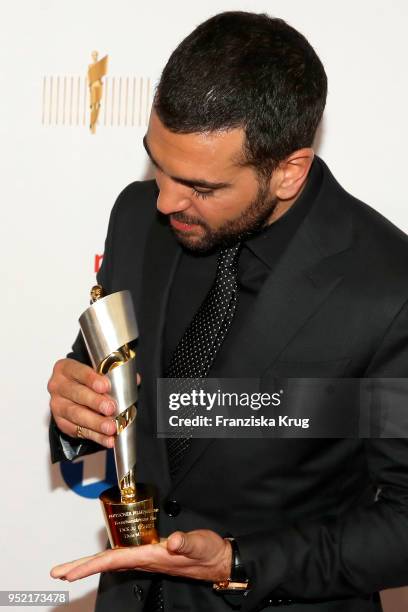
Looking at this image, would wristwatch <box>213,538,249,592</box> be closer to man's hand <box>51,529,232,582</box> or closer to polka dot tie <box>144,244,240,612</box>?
man's hand <box>51,529,232,582</box>

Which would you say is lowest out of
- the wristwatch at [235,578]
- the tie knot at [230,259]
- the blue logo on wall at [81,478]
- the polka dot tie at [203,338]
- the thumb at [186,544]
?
the wristwatch at [235,578]

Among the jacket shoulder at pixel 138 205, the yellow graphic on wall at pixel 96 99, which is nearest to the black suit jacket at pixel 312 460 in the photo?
the jacket shoulder at pixel 138 205

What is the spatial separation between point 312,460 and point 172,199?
51 centimetres

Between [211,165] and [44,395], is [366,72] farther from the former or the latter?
[44,395]

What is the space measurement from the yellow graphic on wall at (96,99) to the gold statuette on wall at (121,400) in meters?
0.79

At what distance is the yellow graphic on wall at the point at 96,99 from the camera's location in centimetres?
213

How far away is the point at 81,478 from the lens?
2.32 m

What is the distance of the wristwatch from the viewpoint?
145 centimetres

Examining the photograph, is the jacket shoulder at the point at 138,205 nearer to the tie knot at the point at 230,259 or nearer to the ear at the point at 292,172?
the tie knot at the point at 230,259

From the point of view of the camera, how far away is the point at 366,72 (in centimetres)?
211

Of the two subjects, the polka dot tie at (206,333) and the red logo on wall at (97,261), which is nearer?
the polka dot tie at (206,333)

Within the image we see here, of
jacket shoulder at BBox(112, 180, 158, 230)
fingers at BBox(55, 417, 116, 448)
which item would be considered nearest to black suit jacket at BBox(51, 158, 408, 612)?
fingers at BBox(55, 417, 116, 448)

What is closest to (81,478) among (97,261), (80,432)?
(97,261)

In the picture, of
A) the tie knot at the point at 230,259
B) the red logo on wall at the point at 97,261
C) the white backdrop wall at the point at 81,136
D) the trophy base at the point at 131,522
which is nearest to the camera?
the trophy base at the point at 131,522
